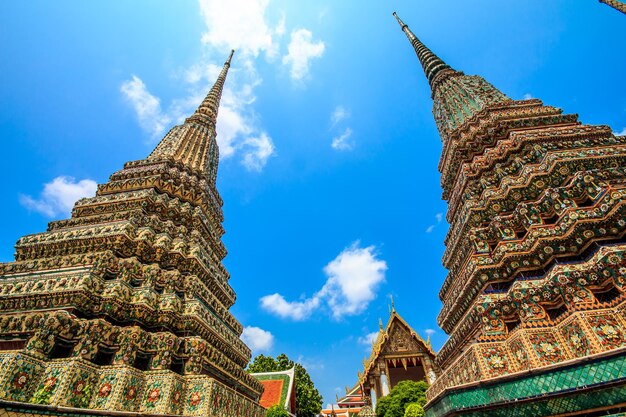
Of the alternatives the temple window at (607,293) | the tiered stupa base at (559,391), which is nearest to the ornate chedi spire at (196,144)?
the tiered stupa base at (559,391)

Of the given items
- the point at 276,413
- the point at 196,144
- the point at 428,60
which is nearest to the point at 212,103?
the point at 196,144

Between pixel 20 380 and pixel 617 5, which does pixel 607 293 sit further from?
pixel 617 5

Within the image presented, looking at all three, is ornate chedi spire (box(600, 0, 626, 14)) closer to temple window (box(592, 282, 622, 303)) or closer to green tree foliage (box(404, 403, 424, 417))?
temple window (box(592, 282, 622, 303))

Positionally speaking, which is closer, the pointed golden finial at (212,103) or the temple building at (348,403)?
the pointed golden finial at (212,103)

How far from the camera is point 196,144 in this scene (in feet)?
52.1

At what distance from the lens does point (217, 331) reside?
9820mm

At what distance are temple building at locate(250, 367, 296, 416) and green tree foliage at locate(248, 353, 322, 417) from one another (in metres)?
1.90

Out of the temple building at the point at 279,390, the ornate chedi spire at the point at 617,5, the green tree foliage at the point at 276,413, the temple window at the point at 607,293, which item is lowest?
the temple window at the point at 607,293

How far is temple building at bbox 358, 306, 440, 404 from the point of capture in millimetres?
26359

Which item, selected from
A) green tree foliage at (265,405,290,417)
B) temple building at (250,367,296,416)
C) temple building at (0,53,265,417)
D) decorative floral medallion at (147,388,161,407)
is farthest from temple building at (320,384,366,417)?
decorative floral medallion at (147,388,161,407)

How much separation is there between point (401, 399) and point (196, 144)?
17.9m

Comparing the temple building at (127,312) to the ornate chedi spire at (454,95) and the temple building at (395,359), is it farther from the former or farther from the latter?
the temple building at (395,359)

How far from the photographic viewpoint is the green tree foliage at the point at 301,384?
25978mm

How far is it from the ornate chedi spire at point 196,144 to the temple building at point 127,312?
5.07ft
